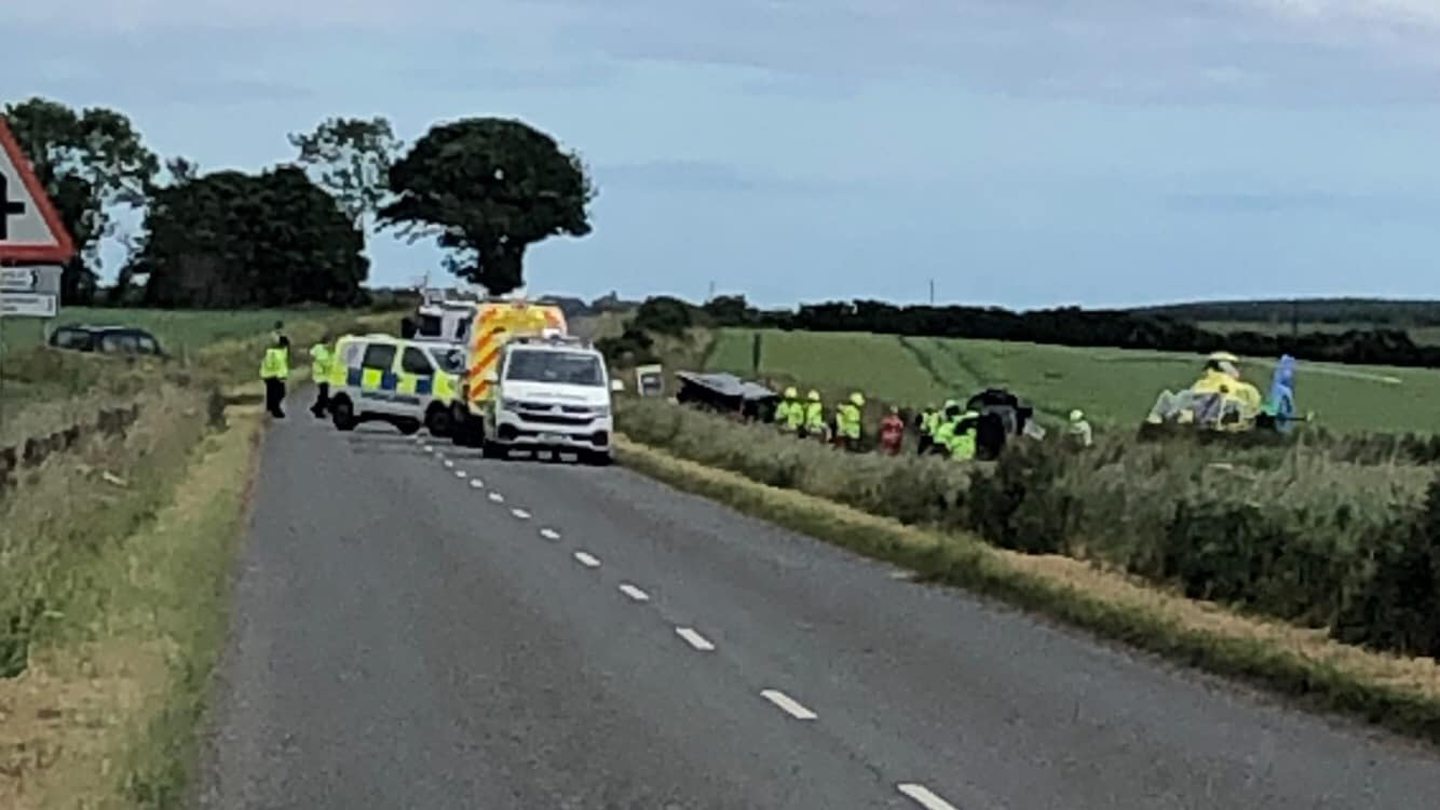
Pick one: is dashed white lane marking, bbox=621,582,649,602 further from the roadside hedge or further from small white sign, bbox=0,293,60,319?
small white sign, bbox=0,293,60,319

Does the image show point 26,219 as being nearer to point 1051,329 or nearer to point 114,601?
point 114,601

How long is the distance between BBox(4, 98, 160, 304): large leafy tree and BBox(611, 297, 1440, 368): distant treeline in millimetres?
20621

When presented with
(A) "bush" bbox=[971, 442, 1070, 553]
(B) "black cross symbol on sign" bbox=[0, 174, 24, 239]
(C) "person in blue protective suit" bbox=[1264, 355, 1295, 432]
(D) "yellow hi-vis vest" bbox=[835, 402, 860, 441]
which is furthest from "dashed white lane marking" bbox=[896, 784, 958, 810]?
(D) "yellow hi-vis vest" bbox=[835, 402, 860, 441]

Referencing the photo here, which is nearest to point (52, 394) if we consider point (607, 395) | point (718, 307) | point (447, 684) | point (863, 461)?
point (607, 395)

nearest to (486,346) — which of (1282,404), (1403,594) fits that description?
(1282,404)

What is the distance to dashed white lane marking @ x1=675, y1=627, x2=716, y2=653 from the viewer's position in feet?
66.0

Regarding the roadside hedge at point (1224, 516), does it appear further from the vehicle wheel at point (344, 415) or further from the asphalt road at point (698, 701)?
the vehicle wheel at point (344, 415)

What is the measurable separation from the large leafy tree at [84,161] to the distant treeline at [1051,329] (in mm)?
20621

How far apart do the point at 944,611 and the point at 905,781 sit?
1000 cm

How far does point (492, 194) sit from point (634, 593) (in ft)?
362

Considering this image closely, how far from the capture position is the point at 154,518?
27750mm

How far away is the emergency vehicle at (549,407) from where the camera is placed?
50.6 metres

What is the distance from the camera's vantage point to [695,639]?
20.7 metres

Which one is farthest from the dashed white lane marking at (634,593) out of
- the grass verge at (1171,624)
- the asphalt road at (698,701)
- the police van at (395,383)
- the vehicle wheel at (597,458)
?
the police van at (395,383)
